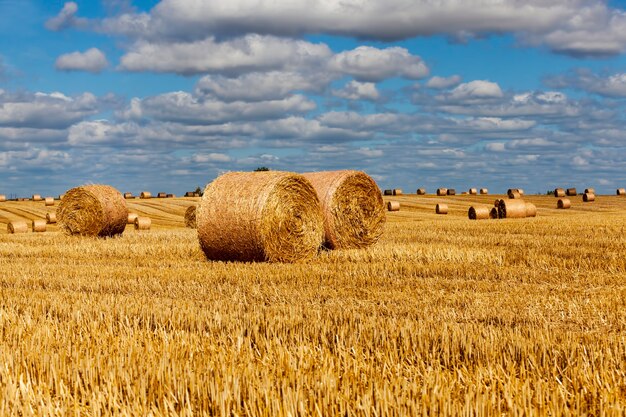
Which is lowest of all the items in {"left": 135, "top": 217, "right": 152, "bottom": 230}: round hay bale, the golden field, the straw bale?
the golden field

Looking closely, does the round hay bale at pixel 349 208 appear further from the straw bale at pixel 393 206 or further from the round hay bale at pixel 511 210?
the straw bale at pixel 393 206

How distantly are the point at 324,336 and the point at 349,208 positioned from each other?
10.6 meters

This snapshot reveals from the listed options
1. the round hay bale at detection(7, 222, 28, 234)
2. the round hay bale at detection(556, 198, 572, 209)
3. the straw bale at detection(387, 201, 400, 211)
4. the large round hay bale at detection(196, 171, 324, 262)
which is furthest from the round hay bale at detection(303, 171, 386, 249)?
the round hay bale at detection(556, 198, 572, 209)

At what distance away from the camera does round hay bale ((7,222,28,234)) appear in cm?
2948

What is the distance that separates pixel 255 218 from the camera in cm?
1452

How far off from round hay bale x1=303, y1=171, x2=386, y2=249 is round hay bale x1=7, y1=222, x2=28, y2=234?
16840 millimetres

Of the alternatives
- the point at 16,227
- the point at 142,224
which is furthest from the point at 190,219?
the point at 16,227

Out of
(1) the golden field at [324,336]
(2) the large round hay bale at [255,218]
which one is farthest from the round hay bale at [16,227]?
(2) the large round hay bale at [255,218]

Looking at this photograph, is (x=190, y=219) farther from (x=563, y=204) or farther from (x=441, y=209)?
(x=563, y=204)

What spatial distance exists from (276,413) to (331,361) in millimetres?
1293

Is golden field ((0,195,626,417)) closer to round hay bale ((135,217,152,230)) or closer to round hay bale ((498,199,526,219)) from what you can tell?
round hay bale ((135,217,152,230))

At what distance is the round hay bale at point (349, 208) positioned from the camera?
16.7 meters

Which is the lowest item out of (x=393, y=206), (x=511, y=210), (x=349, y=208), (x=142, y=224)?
(x=142, y=224)

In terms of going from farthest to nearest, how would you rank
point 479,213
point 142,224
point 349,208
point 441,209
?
1. point 441,209
2. point 479,213
3. point 142,224
4. point 349,208
